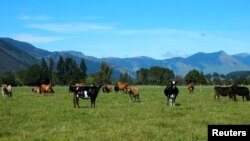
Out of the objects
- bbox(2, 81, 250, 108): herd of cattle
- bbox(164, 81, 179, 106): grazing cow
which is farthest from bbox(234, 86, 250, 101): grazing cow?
bbox(164, 81, 179, 106): grazing cow

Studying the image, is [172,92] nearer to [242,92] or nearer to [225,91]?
[225,91]

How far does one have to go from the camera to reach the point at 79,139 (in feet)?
56.9

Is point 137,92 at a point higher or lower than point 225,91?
lower

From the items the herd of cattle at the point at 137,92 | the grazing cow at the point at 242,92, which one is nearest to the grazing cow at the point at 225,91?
the herd of cattle at the point at 137,92

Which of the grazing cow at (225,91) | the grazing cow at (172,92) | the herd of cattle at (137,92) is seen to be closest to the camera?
the grazing cow at (172,92)

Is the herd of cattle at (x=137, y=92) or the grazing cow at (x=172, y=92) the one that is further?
the herd of cattle at (x=137, y=92)

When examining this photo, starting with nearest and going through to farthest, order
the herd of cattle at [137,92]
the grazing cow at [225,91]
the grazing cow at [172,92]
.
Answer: the grazing cow at [172,92] → the herd of cattle at [137,92] → the grazing cow at [225,91]

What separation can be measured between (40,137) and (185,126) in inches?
261

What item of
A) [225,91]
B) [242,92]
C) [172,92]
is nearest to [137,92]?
[225,91]

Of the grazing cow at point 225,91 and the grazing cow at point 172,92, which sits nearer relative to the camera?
the grazing cow at point 172,92

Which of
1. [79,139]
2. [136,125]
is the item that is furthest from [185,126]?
[79,139]

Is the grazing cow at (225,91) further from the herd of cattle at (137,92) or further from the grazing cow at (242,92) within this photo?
the grazing cow at (242,92)

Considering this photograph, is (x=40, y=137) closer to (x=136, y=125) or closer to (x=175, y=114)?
(x=136, y=125)

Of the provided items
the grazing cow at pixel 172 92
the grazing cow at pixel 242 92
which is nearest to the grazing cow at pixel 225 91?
the grazing cow at pixel 242 92
